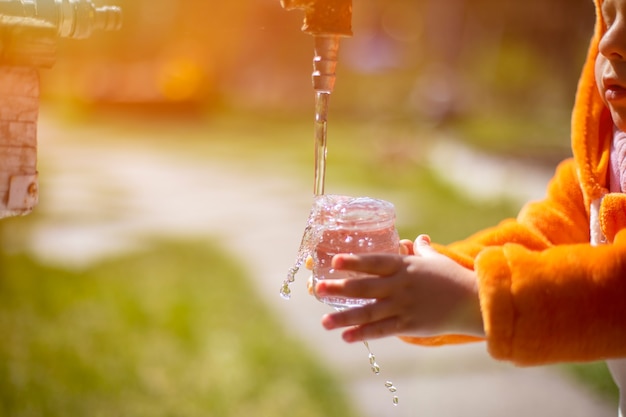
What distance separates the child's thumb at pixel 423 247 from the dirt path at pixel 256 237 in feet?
6.26

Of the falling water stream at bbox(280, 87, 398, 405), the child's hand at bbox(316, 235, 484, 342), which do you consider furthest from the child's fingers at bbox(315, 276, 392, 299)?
the falling water stream at bbox(280, 87, 398, 405)

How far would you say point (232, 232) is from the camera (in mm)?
6777

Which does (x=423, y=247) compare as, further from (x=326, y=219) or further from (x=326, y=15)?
(x=326, y=15)

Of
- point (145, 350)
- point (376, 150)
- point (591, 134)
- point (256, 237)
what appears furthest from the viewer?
point (376, 150)

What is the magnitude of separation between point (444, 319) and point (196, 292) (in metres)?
3.76

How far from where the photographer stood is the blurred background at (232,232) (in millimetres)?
3449

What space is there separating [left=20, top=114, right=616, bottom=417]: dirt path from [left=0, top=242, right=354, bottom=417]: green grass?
0.67ft

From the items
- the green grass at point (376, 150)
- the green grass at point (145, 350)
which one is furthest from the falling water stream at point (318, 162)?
the green grass at point (376, 150)

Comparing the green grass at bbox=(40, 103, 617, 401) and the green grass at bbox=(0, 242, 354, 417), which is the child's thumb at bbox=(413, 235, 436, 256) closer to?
the green grass at bbox=(0, 242, 354, 417)

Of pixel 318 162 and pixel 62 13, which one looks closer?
pixel 62 13

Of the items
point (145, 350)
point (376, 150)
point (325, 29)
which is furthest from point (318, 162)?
point (376, 150)

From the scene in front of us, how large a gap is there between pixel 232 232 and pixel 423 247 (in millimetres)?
5412

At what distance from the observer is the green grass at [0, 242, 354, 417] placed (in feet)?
10.8

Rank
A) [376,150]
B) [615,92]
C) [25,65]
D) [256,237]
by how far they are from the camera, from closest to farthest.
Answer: [25,65] < [615,92] < [256,237] < [376,150]
